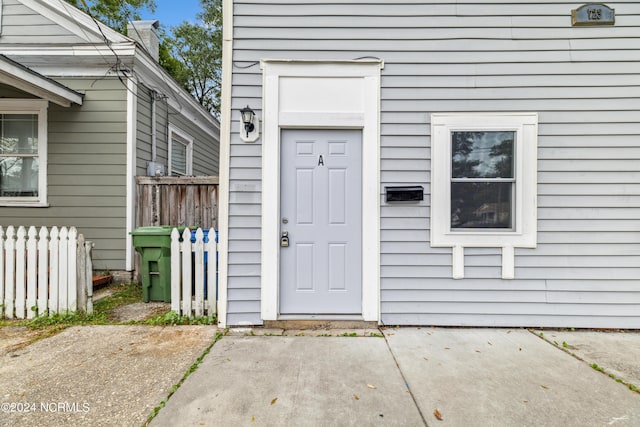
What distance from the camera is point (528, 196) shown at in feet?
10.4

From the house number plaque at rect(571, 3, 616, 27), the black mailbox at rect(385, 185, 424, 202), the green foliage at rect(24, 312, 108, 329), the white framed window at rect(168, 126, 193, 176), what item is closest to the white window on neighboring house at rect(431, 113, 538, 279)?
the black mailbox at rect(385, 185, 424, 202)

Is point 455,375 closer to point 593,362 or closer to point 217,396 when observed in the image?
point 593,362

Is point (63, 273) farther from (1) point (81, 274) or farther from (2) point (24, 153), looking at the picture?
(2) point (24, 153)

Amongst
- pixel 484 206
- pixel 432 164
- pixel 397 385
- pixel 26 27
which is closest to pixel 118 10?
pixel 26 27

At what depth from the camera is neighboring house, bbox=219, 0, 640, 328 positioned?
3172mm

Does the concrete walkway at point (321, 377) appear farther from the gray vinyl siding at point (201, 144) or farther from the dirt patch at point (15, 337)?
the gray vinyl siding at point (201, 144)

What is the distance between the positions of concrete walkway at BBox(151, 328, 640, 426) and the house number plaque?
326 cm

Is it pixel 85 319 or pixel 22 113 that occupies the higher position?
pixel 22 113

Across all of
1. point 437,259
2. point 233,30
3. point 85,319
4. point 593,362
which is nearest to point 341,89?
point 233,30

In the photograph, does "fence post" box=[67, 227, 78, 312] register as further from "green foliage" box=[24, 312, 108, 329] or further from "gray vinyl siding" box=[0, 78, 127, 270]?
"gray vinyl siding" box=[0, 78, 127, 270]

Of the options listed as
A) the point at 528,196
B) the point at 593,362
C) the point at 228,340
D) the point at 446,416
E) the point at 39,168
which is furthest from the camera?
the point at 39,168

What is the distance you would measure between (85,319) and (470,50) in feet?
16.6

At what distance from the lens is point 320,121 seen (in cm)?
319

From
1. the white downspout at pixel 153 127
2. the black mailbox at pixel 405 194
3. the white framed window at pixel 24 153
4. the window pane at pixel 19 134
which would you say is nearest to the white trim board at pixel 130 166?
the white downspout at pixel 153 127
